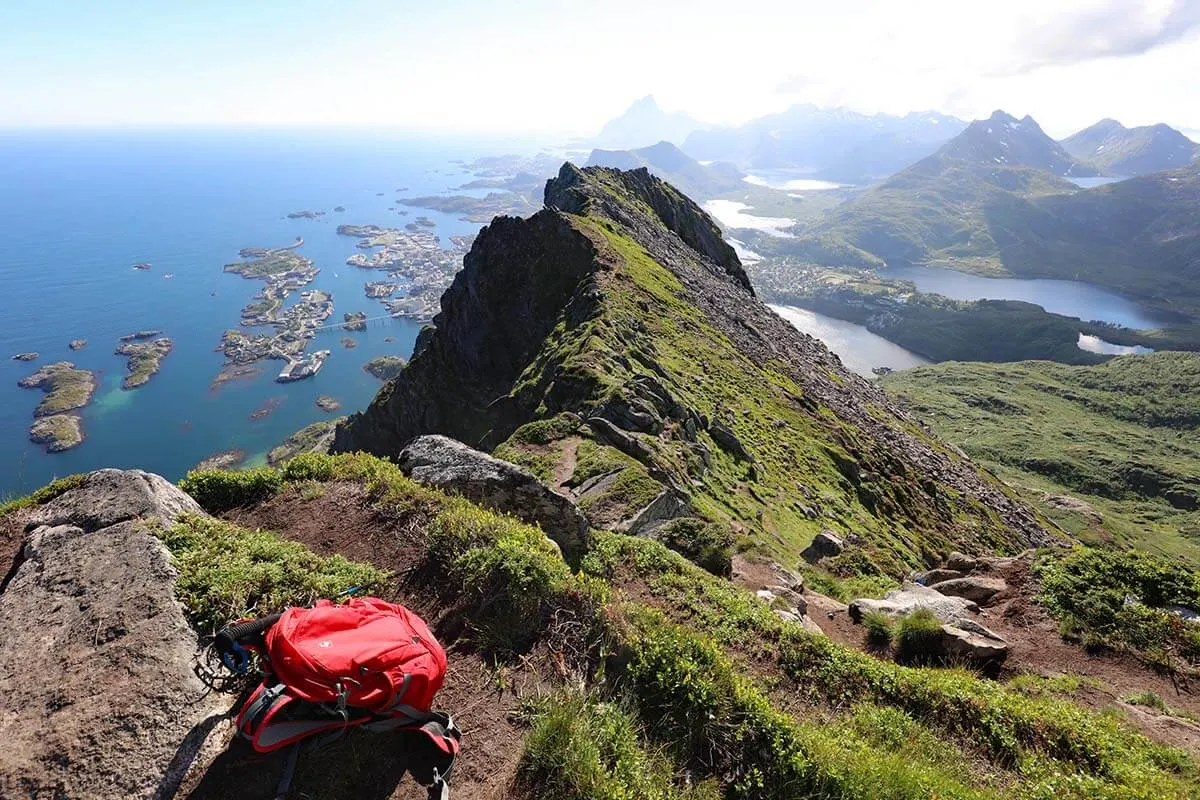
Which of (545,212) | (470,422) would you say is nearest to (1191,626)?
(470,422)

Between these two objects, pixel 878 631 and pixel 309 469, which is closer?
pixel 309 469

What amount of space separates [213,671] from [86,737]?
3.94ft

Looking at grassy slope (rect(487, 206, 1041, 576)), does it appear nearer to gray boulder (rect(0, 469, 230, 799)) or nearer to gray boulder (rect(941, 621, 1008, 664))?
gray boulder (rect(941, 621, 1008, 664))

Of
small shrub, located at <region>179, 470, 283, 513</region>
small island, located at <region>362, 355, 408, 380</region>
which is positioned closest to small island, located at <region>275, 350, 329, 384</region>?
small island, located at <region>362, 355, 408, 380</region>

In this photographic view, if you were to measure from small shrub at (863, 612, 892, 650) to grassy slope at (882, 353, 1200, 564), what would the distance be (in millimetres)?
90674

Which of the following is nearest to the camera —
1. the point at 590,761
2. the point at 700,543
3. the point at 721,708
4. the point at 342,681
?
the point at 342,681

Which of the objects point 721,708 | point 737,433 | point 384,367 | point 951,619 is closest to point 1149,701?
point 951,619

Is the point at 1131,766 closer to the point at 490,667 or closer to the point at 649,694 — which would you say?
the point at 649,694

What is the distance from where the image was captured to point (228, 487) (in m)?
12.9

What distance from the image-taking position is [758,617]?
11.3 metres

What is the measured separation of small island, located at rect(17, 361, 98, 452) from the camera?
419 ft

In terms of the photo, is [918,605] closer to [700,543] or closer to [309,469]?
[700,543]

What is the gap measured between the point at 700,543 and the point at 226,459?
14084 cm

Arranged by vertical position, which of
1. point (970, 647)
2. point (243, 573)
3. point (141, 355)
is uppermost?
point (243, 573)
